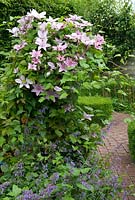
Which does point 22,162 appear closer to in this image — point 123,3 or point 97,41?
point 97,41

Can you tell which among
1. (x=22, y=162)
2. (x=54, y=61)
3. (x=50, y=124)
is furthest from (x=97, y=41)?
(x=22, y=162)

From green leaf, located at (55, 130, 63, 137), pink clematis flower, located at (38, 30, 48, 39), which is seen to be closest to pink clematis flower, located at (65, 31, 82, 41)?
pink clematis flower, located at (38, 30, 48, 39)

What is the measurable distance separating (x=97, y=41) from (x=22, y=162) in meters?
0.94

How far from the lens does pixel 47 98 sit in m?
2.96

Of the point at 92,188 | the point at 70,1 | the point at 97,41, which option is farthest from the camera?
the point at 70,1

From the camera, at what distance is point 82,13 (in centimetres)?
909

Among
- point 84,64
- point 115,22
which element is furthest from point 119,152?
point 115,22

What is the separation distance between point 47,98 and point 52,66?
0.21 m

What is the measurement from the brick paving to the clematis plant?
393mm

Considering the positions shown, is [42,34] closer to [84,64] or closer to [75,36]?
[75,36]

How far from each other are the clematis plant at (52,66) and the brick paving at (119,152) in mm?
393

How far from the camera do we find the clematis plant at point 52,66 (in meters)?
2.94

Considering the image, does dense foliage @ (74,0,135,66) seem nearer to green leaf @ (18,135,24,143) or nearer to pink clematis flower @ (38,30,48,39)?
pink clematis flower @ (38,30,48,39)

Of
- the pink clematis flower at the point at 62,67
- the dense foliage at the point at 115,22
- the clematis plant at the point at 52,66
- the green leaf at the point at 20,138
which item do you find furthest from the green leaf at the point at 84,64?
the dense foliage at the point at 115,22
